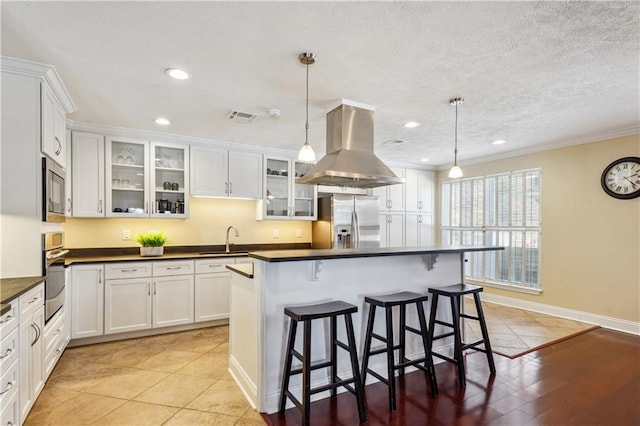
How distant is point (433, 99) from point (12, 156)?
11.0ft

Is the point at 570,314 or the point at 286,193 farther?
the point at 286,193

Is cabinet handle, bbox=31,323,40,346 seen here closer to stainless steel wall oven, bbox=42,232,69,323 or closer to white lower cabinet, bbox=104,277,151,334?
stainless steel wall oven, bbox=42,232,69,323

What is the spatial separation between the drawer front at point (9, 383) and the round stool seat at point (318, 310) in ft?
5.18

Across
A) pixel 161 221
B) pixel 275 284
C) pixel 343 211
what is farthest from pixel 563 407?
pixel 161 221

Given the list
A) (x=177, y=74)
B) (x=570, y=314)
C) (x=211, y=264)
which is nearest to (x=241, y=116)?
(x=177, y=74)

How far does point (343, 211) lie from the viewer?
525 centimetres

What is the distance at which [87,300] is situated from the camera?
357cm

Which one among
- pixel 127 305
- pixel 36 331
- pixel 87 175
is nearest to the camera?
pixel 36 331

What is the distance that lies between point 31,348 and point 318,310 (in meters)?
1.94

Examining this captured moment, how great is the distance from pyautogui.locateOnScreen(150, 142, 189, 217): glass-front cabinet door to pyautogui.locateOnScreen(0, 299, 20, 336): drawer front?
233 centimetres

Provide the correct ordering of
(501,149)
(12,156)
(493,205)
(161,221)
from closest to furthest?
(12,156)
(161,221)
(501,149)
(493,205)

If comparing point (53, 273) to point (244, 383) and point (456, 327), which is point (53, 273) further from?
point (456, 327)

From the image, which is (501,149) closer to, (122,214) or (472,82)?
(472,82)

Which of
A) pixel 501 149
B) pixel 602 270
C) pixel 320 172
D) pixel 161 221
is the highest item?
pixel 501 149
